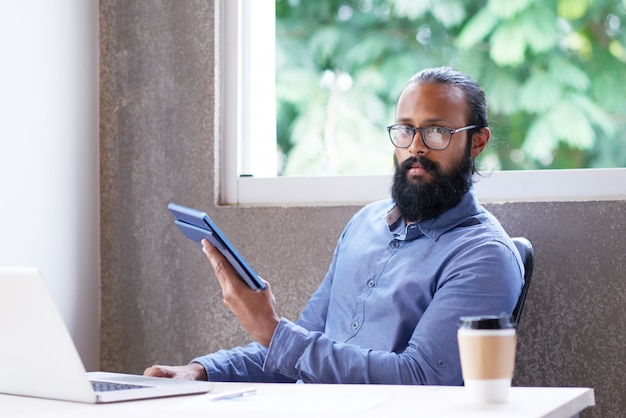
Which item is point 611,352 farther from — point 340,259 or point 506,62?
point 506,62

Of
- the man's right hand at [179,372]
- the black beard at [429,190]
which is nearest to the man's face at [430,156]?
the black beard at [429,190]

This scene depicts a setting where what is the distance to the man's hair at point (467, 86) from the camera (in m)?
2.43

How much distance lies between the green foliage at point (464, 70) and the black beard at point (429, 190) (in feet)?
7.52

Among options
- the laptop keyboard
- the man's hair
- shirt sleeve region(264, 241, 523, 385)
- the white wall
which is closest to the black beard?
the man's hair

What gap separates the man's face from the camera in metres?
2.36

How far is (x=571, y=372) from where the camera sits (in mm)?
2506

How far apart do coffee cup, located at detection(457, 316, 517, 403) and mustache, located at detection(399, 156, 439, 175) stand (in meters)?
1.02

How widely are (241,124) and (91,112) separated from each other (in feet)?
1.64

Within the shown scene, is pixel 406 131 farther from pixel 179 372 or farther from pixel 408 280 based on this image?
pixel 179 372

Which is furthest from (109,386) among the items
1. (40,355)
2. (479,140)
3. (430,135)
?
(479,140)

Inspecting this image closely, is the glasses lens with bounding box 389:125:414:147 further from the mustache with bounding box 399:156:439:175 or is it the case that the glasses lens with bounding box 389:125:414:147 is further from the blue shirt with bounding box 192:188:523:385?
the blue shirt with bounding box 192:188:523:385

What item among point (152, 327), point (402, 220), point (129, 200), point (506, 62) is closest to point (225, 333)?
point (152, 327)

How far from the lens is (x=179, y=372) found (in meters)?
2.14

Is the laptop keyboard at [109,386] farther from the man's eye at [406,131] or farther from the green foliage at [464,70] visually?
the green foliage at [464,70]
